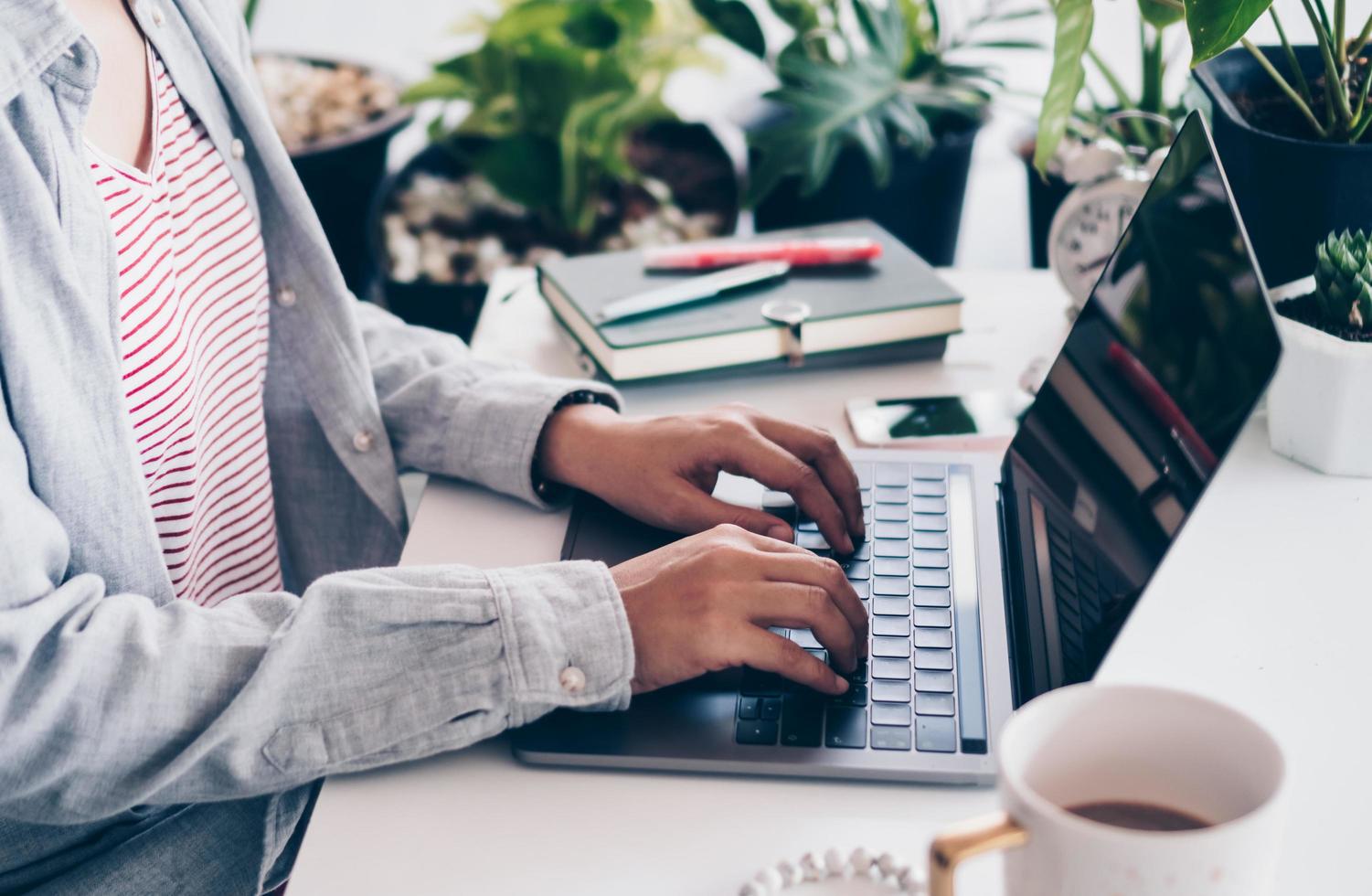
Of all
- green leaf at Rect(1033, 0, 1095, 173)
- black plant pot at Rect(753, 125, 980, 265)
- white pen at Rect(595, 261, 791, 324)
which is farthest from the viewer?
black plant pot at Rect(753, 125, 980, 265)

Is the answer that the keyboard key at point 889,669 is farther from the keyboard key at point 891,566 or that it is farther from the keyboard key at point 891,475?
the keyboard key at point 891,475

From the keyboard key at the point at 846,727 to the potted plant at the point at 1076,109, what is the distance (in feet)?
1.50

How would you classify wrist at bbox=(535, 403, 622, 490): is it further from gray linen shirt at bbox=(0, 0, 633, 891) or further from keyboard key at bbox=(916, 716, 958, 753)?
keyboard key at bbox=(916, 716, 958, 753)

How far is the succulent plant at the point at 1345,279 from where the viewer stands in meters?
0.77

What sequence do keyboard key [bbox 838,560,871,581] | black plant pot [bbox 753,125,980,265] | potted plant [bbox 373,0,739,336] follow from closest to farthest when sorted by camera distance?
keyboard key [bbox 838,560,871,581], black plant pot [bbox 753,125,980,265], potted plant [bbox 373,0,739,336]

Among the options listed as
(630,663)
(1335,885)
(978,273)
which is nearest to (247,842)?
(630,663)

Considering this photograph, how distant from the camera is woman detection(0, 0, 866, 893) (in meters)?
0.58

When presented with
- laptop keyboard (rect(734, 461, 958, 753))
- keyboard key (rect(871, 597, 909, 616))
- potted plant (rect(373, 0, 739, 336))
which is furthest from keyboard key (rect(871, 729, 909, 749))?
potted plant (rect(373, 0, 739, 336))

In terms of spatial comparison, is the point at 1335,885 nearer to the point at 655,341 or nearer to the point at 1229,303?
the point at 1229,303

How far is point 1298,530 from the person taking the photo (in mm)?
775

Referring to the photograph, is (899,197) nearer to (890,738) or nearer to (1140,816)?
(890,738)

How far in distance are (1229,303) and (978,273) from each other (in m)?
0.53

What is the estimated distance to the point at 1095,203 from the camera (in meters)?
0.98

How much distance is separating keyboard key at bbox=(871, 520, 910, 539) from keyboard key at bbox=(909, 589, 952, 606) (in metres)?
0.06
